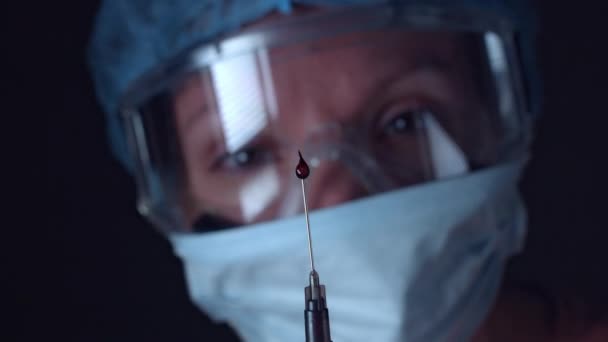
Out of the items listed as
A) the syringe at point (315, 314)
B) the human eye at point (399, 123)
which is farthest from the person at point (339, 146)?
the syringe at point (315, 314)

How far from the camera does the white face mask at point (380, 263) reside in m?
0.97

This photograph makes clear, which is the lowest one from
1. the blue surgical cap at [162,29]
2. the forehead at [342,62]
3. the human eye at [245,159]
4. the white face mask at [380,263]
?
the white face mask at [380,263]

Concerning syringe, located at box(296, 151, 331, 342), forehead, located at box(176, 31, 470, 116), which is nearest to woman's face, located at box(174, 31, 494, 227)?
forehead, located at box(176, 31, 470, 116)

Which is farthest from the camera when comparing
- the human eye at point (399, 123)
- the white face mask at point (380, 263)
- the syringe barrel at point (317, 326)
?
the human eye at point (399, 123)

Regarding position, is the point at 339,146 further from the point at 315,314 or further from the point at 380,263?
the point at 315,314

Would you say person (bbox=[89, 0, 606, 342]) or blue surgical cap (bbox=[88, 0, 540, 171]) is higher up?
blue surgical cap (bbox=[88, 0, 540, 171])

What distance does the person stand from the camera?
3.24 feet

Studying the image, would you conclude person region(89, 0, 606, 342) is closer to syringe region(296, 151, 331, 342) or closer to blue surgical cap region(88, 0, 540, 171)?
blue surgical cap region(88, 0, 540, 171)

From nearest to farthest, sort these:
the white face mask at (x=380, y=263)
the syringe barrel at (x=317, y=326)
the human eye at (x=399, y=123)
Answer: the syringe barrel at (x=317, y=326) → the white face mask at (x=380, y=263) → the human eye at (x=399, y=123)

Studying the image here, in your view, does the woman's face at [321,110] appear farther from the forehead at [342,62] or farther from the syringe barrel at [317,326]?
the syringe barrel at [317,326]

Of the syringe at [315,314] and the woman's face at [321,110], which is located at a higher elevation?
the woman's face at [321,110]

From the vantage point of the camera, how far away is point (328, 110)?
105 cm

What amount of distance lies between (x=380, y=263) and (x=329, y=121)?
0.23 meters

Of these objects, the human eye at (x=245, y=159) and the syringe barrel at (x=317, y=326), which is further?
the human eye at (x=245, y=159)
